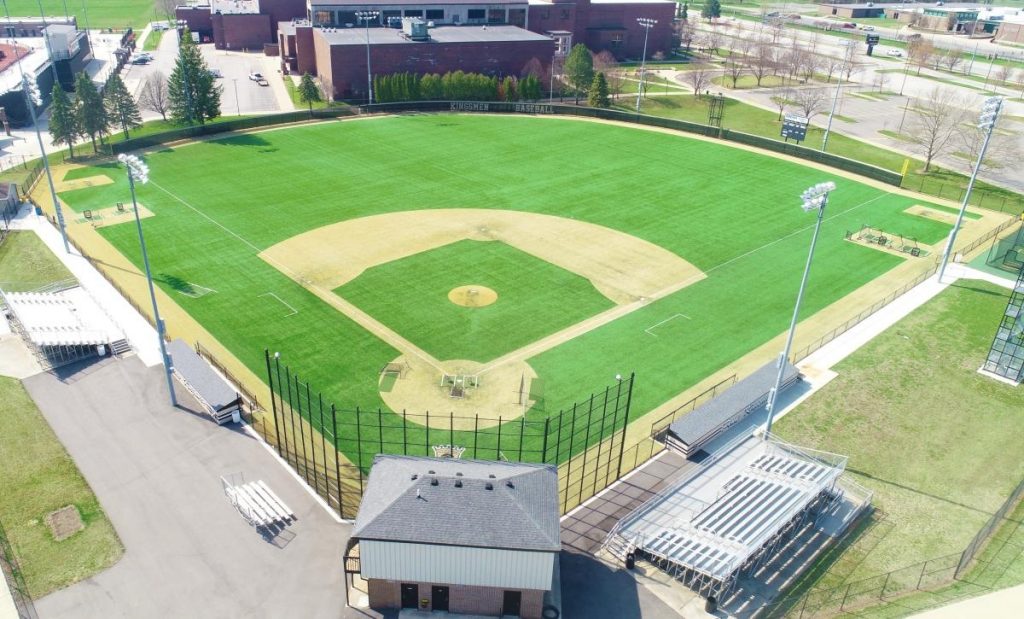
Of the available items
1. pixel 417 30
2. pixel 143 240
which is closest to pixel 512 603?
pixel 143 240

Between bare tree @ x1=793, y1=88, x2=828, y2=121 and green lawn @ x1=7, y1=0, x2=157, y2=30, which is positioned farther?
green lawn @ x1=7, y1=0, x2=157, y2=30

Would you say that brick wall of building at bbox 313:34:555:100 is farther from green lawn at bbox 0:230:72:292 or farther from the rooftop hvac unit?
green lawn at bbox 0:230:72:292

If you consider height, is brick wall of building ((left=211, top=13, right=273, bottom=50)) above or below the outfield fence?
above

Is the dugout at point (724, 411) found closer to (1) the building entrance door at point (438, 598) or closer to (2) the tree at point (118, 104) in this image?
(1) the building entrance door at point (438, 598)

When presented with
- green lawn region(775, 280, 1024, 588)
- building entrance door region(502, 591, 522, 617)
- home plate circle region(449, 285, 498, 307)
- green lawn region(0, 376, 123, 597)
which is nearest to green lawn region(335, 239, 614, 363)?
home plate circle region(449, 285, 498, 307)

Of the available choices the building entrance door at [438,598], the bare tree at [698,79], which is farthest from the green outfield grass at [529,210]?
the bare tree at [698,79]

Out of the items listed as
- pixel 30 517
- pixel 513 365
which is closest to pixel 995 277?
pixel 513 365
